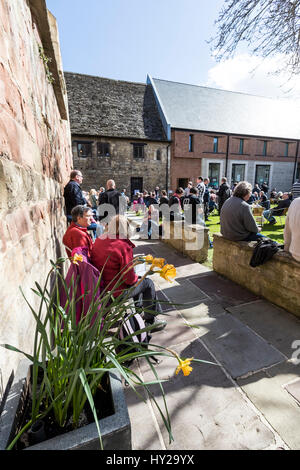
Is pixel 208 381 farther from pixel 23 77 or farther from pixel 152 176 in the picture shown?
pixel 152 176

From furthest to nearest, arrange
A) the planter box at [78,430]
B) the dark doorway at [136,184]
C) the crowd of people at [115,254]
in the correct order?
the dark doorway at [136,184], the crowd of people at [115,254], the planter box at [78,430]

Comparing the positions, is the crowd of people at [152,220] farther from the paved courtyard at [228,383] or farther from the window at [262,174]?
the window at [262,174]

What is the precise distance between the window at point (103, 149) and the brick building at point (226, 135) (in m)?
5.29

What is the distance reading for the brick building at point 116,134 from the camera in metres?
17.0

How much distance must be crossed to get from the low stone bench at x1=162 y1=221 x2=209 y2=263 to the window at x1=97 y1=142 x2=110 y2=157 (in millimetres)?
13601

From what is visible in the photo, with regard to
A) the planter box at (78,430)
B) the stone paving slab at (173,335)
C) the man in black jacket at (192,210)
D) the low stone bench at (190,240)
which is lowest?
the stone paving slab at (173,335)

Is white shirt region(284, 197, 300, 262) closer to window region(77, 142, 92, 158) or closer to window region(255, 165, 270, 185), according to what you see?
window region(77, 142, 92, 158)

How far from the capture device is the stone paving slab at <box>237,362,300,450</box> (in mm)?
1410

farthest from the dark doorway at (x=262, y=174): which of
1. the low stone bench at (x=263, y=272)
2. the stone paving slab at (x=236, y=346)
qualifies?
→ the stone paving slab at (x=236, y=346)

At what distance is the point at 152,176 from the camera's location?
19.2m

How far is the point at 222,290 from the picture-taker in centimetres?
341

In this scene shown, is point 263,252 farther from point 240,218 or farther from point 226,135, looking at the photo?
point 226,135
